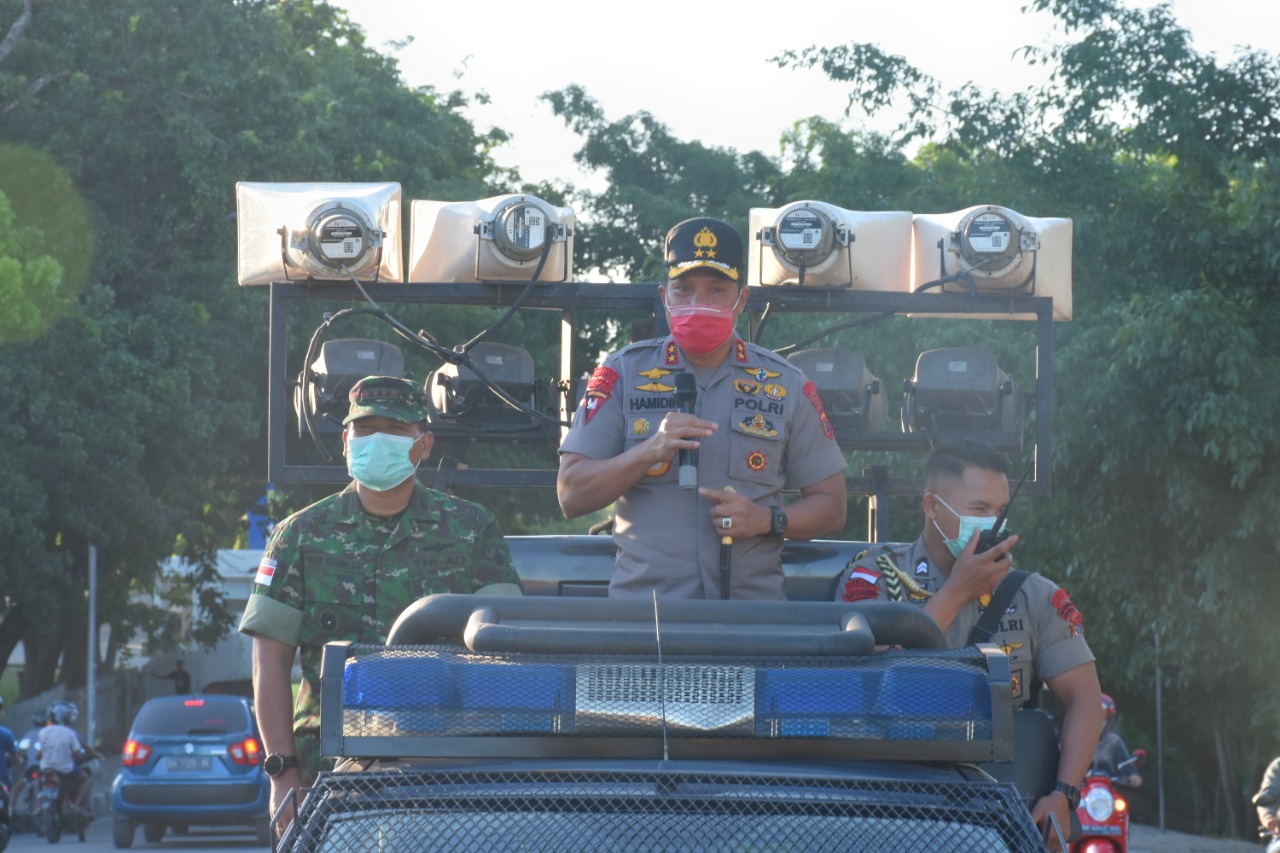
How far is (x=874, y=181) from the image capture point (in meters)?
22.0

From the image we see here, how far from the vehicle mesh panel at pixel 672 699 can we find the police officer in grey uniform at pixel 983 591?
1.34 meters

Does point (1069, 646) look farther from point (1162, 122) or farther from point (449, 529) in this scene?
point (1162, 122)

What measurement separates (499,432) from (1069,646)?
2.35m

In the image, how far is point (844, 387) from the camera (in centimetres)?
636

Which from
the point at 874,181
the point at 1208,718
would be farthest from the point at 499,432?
the point at 874,181

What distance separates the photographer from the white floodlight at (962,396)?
6.34 m

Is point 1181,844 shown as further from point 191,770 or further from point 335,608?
point 335,608

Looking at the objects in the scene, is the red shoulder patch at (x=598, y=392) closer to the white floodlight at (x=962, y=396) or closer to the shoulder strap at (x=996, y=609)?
the shoulder strap at (x=996, y=609)

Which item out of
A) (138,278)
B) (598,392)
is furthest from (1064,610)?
(138,278)

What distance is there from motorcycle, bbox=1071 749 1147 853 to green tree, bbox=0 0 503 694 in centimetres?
1540

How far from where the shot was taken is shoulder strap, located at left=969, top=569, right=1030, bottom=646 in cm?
447

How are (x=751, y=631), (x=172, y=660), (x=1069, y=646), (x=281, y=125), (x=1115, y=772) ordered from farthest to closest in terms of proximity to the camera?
(x=172, y=660) < (x=281, y=125) < (x=1115, y=772) < (x=1069, y=646) < (x=751, y=631)

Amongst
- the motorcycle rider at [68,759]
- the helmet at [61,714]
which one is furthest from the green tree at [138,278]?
the motorcycle rider at [68,759]

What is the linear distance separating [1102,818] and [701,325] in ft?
19.0
